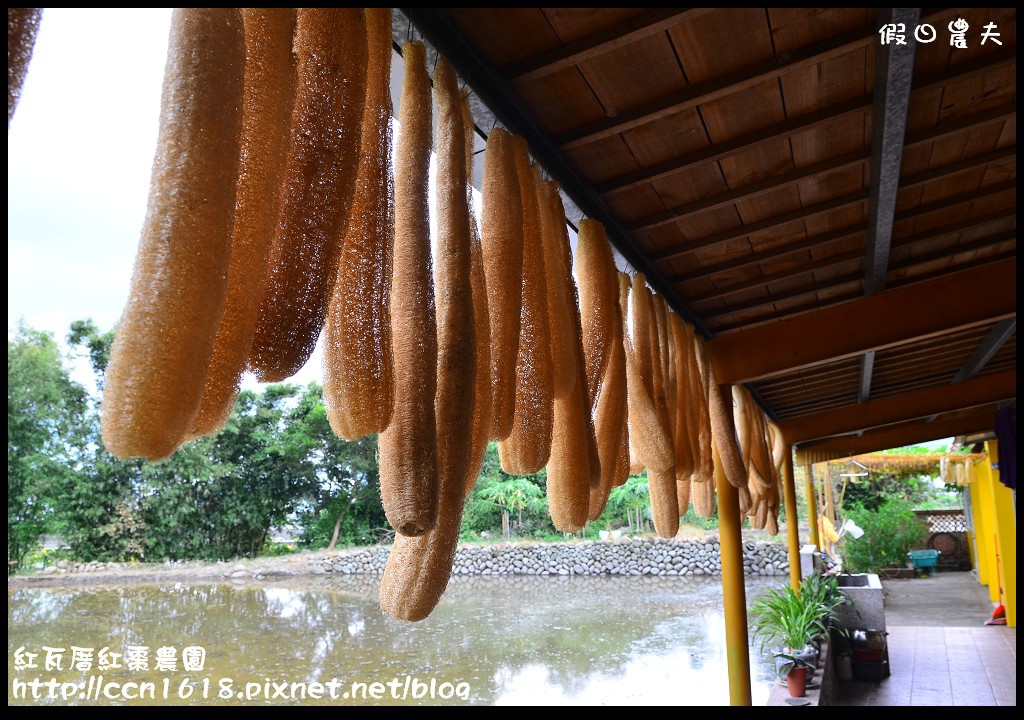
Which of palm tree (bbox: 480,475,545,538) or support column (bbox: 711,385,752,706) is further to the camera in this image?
palm tree (bbox: 480,475,545,538)

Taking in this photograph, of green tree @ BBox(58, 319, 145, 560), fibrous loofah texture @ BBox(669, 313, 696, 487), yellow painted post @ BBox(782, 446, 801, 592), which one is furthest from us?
green tree @ BBox(58, 319, 145, 560)

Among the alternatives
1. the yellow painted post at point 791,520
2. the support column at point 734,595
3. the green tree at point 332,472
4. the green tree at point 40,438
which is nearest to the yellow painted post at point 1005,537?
the yellow painted post at point 791,520

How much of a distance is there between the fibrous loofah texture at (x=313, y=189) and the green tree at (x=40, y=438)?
60.6 ft

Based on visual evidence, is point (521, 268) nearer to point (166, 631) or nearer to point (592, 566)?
point (166, 631)

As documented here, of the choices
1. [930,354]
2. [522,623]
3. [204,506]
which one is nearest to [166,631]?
[204,506]

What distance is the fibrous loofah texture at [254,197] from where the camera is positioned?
715 millimetres

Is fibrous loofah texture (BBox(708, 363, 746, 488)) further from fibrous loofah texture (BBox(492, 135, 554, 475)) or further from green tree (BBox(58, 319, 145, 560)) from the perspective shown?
green tree (BBox(58, 319, 145, 560))

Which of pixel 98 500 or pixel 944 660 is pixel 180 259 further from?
pixel 98 500

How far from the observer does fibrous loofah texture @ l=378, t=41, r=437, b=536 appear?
2.97 feet

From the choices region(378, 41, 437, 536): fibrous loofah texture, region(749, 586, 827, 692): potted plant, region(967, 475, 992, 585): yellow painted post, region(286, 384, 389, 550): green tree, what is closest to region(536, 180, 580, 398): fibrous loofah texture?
region(378, 41, 437, 536): fibrous loofah texture

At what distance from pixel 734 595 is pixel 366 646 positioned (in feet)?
43.8

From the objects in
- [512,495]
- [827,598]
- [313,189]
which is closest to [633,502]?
[512,495]

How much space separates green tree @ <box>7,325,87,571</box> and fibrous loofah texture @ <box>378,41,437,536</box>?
1838 cm

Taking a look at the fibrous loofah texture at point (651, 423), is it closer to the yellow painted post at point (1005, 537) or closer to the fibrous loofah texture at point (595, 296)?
the fibrous loofah texture at point (595, 296)
